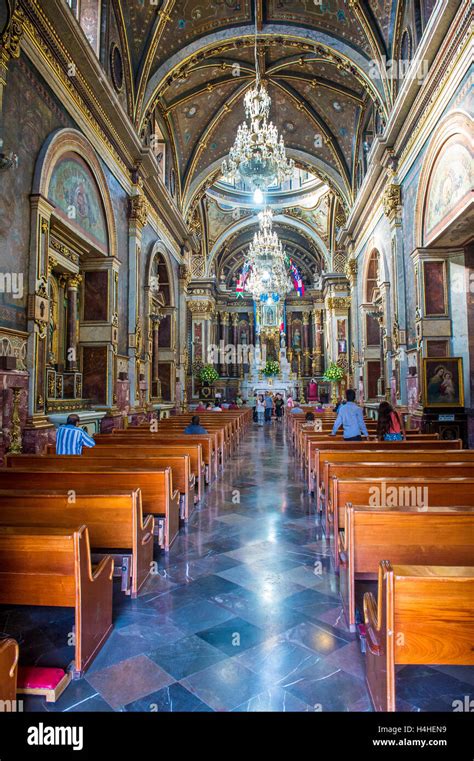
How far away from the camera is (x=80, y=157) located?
8188 millimetres

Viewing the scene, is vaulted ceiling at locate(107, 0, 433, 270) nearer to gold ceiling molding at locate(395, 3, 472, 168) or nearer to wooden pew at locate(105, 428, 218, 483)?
gold ceiling molding at locate(395, 3, 472, 168)

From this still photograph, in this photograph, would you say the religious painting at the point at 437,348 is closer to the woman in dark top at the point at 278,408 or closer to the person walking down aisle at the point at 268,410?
the person walking down aisle at the point at 268,410

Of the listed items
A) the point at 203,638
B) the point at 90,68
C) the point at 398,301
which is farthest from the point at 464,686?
the point at 90,68

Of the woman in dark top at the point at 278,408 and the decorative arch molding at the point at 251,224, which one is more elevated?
the decorative arch molding at the point at 251,224

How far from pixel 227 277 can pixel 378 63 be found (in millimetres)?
20721

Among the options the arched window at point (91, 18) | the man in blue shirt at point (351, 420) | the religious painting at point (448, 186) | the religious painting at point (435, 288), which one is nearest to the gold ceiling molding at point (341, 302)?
the religious painting at point (435, 288)

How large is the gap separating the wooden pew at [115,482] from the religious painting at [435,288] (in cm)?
710

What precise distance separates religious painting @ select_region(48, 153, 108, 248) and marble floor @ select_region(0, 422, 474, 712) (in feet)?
20.9

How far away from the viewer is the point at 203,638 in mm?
2465

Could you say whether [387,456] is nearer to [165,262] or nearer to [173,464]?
[173,464]

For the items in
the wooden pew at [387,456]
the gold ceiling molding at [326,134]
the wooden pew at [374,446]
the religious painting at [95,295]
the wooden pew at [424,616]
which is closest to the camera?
the wooden pew at [424,616]

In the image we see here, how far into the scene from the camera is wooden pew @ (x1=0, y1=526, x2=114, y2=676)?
2.09m

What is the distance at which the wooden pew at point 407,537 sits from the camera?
232 centimetres

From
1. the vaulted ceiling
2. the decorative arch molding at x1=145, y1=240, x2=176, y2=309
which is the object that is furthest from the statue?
the decorative arch molding at x1=145, y1=240, x2=176, y2=309
